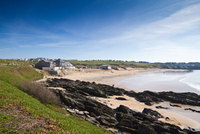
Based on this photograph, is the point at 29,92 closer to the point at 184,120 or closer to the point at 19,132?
the point at 19,132

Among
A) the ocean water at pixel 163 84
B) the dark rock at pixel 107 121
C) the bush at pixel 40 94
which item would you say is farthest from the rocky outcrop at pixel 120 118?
the ocean water at pixel 163 84

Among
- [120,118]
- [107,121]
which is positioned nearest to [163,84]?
[120,118]

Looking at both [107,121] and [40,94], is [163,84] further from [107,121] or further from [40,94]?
[40,94]

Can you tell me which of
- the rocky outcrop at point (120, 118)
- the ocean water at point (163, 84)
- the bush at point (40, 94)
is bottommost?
the ocean water at point (163, 84)

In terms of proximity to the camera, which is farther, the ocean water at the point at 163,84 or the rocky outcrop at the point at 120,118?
the ocean water at the point at 163,84

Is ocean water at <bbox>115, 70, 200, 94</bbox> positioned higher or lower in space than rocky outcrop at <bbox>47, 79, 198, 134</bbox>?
lower

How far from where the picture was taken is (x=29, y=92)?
69.1 ft

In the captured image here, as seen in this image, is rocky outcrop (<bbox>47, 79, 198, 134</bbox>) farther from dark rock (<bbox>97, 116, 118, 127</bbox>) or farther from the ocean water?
the ocean water

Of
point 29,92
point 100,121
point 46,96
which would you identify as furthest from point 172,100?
point 29,92

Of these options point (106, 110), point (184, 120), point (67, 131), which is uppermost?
point (67, 131)

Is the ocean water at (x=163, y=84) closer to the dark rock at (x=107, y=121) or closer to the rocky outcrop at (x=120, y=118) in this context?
the rocky outcrop at (x=120, y=118)

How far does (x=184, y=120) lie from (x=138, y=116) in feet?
28.4

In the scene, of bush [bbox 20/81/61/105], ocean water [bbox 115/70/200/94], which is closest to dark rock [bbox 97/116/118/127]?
bush [bbox 20/81/61/105]

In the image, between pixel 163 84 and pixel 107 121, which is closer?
pixel 107 121
